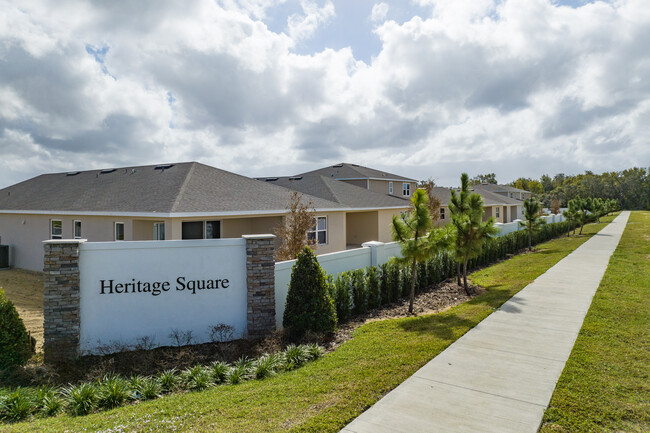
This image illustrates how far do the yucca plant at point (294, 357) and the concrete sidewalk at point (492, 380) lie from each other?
1.98 metres

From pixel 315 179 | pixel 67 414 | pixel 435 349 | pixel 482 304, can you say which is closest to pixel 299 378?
pixel 435 349

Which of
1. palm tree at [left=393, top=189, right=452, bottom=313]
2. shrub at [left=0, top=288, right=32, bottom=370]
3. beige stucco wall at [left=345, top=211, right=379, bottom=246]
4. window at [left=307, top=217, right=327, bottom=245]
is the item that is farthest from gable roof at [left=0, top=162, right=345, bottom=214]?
palm tree at [left=393, top=189, right=452, bottom=313]

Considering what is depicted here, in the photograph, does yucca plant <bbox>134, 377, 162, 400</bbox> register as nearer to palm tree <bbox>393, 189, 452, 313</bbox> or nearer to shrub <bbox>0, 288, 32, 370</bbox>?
shrub <bbox>0, 288, 32, 370</bbox>

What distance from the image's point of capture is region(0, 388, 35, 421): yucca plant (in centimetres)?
538

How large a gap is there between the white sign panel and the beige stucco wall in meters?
16.6

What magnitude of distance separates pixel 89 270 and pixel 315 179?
19.3 meters

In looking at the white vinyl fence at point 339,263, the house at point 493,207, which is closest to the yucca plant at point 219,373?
the white vinyl fence at point 339,263

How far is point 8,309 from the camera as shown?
23.9ft

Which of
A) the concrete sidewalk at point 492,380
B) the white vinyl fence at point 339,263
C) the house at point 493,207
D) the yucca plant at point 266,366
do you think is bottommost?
the yucca plant at point 266,366

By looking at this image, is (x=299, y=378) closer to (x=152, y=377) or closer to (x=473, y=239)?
(x=152, y=377)

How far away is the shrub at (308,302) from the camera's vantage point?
319 inches

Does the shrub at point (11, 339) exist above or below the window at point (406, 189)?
below

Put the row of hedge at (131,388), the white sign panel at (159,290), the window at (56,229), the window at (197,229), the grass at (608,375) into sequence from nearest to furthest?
the grass at (608,375), the row of hedge at (131,388), the white sign panel at (159,290), the window at (197,229), the window at (56,229)

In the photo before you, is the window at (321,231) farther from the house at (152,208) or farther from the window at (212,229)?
the window at (212,229)
